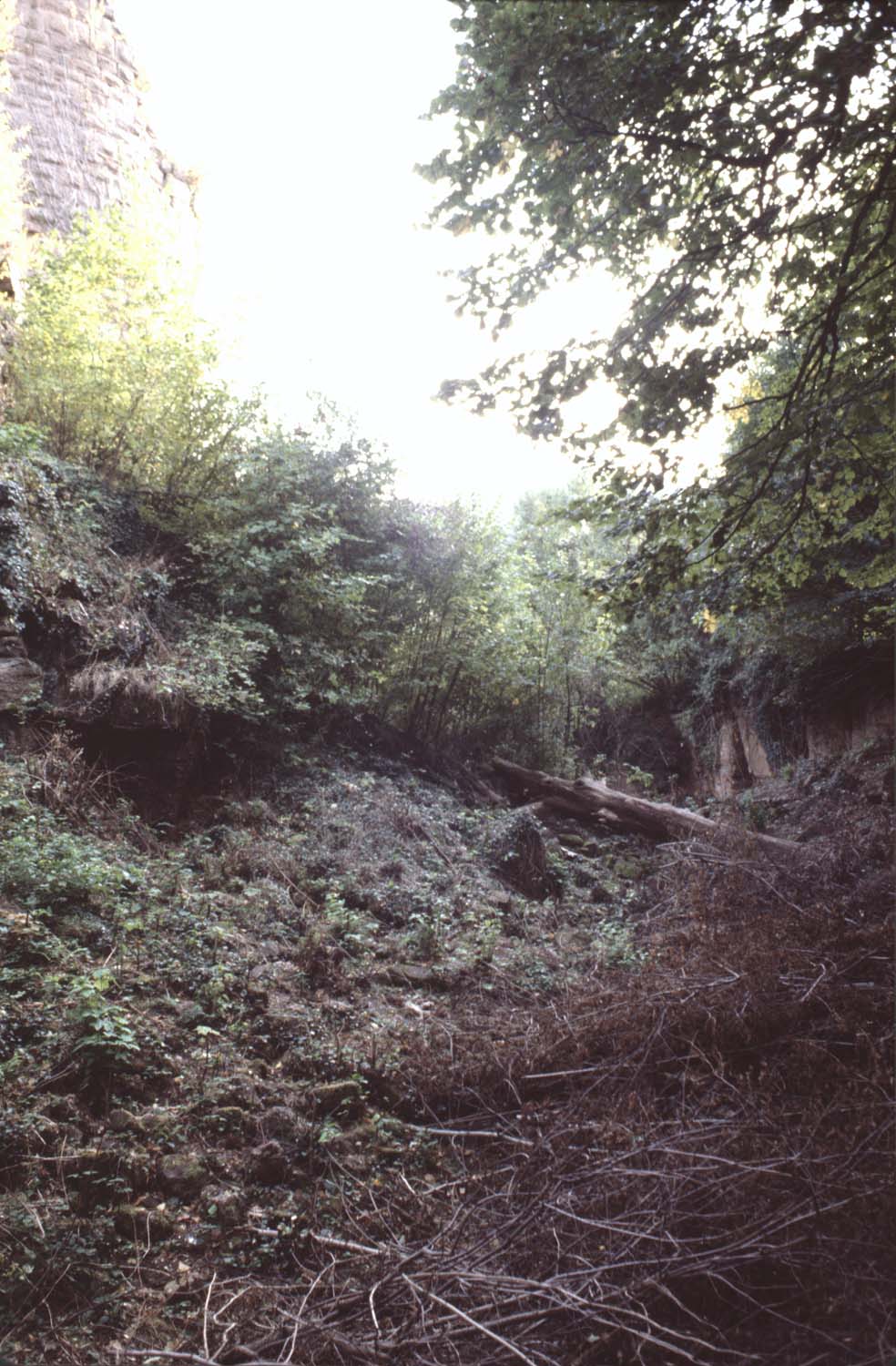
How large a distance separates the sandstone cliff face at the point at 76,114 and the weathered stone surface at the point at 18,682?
42.6 feet

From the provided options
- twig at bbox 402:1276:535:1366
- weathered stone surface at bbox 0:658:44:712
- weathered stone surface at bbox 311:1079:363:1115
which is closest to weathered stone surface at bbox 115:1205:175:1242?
weathered stone surface at bbox 311:1079:363:1115

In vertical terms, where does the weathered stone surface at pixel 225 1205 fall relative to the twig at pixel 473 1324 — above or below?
below

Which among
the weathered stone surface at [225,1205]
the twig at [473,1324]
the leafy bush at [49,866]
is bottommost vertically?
the weathered stone surface at [225,1205]

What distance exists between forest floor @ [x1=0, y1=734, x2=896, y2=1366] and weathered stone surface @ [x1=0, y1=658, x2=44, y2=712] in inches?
19.7

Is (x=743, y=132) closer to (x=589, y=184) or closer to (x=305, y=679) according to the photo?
(x=589, y=184)

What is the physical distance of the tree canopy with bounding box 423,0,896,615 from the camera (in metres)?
2.62

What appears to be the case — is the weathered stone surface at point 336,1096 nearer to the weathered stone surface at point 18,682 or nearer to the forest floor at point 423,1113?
the forest floor at point 423,1113

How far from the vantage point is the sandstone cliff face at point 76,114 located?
15.0 meters

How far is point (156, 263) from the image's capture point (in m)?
10.8

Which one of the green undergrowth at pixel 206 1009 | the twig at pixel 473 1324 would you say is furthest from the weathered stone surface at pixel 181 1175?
the twig at pixel 473 1324

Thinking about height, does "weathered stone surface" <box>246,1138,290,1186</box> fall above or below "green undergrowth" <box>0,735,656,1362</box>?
below

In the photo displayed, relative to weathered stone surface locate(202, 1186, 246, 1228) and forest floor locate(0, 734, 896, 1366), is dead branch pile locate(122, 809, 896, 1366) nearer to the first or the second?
forest floor locate(0, 734, 896, 1366)

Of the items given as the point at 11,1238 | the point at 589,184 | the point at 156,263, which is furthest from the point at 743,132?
the point at 156,263

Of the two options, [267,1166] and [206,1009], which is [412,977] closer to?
[206,1009]
